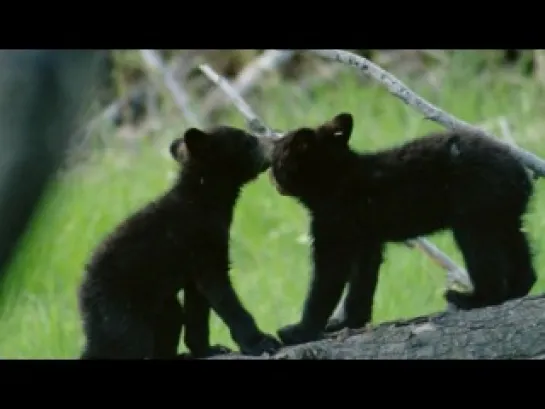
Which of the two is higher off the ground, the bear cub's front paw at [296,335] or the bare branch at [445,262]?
the bare branch at [445,262]

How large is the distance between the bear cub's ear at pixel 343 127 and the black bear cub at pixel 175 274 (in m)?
0.23

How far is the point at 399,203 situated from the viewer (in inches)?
92.4

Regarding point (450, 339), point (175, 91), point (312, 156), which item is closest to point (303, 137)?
point (312, 156)

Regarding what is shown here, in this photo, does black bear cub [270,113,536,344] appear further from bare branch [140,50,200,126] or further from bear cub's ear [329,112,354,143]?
bare branch [140,50,200,126]

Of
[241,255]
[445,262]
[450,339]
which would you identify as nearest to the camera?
[450,339]

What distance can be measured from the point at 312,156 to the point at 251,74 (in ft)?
6.30

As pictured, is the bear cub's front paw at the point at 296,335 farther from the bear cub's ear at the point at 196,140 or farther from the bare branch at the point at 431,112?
the bare branch at the point at 431,112

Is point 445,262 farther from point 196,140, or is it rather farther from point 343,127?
point 196,140

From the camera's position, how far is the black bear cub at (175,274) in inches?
84.7

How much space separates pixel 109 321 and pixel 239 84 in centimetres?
221

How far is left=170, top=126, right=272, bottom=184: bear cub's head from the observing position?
7.36ft

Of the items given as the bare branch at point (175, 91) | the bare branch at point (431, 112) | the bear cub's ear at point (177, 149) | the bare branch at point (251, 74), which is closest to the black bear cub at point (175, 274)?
the bear cub's ear at point (177, 149)
